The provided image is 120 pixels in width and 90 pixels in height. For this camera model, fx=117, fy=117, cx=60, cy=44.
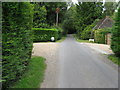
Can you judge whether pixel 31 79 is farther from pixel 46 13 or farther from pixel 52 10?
pixel 52 10

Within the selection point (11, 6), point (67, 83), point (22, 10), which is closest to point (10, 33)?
point (11, 6)

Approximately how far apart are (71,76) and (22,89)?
1787 millimetres

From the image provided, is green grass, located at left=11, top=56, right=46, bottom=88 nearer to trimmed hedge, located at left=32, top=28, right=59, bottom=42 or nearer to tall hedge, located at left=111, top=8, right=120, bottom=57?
tall hedge, located at left=111, top=8, right=120, bottom=57

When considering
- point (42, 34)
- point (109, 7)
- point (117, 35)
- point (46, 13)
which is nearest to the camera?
point (117, 35)

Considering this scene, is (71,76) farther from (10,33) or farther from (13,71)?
(10,33)

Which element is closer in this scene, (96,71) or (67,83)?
(67,83)

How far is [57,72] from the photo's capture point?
478cm

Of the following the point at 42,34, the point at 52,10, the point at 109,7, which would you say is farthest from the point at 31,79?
the point at 52,10

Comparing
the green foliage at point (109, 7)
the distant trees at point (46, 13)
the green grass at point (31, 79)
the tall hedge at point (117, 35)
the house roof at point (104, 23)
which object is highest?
the distant trees at point (46, 13)

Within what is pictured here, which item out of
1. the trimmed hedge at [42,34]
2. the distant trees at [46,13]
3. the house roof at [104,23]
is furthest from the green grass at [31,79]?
the house roof at [104,23]

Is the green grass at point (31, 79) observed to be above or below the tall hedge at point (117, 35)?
below

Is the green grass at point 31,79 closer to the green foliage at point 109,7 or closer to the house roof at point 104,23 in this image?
the green foliage at point 109,7

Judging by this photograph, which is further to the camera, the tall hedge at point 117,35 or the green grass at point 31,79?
the tall hedge at point 117,35

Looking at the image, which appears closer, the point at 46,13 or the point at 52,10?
the point at 46,13
